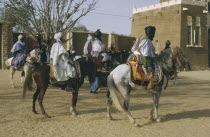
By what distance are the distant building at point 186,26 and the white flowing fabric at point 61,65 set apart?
73.9 ft

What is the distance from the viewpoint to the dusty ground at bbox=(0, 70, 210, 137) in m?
5.67

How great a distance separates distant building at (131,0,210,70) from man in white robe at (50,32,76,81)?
2251 cm

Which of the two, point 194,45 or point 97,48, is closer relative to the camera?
point 97,48

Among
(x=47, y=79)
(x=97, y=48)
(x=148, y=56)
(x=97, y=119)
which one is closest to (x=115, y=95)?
(x=97, y=119)

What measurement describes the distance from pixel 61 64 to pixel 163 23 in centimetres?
2441

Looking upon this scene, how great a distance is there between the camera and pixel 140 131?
Result: 19.1ft

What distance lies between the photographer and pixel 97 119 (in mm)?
6789

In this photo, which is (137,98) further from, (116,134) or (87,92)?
(116,134)

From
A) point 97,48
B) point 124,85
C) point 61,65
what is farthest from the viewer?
point 97,48

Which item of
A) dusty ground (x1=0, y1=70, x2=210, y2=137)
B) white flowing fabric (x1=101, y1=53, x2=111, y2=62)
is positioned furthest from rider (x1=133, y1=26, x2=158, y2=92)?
white flowing fabric (x1=101, y1=53, x2=111, y2=62)

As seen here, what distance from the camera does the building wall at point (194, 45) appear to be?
28188 mm

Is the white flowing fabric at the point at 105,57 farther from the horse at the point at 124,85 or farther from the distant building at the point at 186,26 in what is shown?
the distant building at the point at 186,26

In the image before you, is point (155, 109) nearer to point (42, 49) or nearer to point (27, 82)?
point (27, 82)

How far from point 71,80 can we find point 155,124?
231 cm
